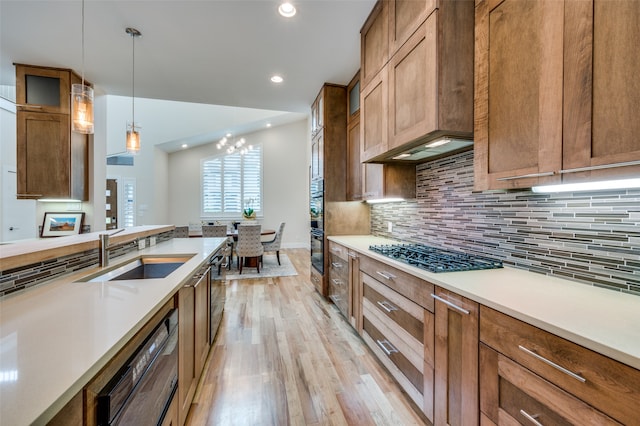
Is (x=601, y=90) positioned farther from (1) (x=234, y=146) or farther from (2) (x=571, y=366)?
(1) (x=234, y=146)

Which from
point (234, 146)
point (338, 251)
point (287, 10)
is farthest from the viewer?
point (234, 146)

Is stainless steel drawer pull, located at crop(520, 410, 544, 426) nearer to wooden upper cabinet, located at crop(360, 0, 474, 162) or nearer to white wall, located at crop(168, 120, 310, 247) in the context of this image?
wooden upper cabinet, located at crop(360, 0, 474, 162)

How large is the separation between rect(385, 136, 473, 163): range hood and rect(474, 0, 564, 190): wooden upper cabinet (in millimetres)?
238

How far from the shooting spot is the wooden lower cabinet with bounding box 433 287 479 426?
1.18 metres

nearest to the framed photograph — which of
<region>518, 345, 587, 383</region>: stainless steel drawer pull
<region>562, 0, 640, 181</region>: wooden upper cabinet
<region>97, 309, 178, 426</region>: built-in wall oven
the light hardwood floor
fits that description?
the light hardwood floor

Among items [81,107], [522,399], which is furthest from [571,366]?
[81,107]

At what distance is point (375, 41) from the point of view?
226 cm

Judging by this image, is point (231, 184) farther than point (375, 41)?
Yes

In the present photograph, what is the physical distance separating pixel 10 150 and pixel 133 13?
397 cm

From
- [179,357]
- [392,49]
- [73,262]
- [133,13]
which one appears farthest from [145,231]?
[392,49]

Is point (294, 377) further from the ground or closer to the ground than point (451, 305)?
closer to the ground

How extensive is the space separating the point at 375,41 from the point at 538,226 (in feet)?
6.14

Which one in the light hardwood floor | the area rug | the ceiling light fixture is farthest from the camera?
the ceiling light fixture

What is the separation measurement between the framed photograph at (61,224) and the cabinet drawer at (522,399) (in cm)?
483
